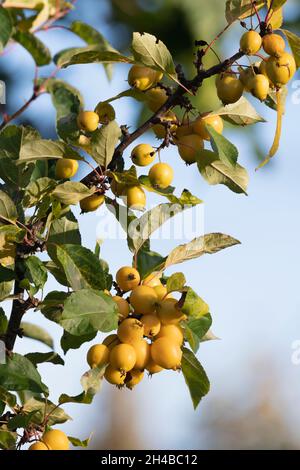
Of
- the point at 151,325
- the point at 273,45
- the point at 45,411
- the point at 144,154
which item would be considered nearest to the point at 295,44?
the point at 273,45

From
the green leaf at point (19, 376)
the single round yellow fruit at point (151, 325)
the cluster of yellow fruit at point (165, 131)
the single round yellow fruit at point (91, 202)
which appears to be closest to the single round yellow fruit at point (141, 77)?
the cluster of yellow fruit at point (165, 131)

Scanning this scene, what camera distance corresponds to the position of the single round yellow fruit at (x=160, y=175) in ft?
5.13

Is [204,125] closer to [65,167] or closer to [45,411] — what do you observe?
[65,167]

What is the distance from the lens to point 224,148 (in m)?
1.45

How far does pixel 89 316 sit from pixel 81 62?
46cm

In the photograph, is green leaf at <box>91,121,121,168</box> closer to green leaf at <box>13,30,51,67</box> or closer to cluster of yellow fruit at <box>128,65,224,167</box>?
cluster of yellow fruit at <box>128,65,224,167</box>

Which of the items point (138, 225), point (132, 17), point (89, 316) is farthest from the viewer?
point (132, 17)

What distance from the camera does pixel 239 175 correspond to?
151 centimetres

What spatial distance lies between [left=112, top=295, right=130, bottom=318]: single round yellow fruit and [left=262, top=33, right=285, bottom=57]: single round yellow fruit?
1.62 feet

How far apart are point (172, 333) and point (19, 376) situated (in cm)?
28

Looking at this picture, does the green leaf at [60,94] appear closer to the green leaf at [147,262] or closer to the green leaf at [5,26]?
the green leaf at [5,26]

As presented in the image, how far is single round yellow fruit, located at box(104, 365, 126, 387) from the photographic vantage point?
4.82ft
